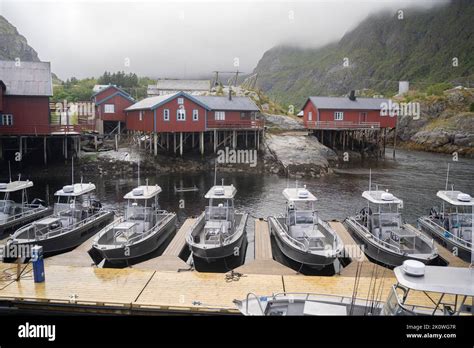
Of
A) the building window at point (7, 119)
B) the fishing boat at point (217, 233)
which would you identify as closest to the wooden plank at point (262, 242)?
the fishing boat at point (217, 233)

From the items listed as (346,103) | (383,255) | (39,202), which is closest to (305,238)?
(383,255)

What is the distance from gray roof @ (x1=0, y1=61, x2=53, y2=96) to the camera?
115ft

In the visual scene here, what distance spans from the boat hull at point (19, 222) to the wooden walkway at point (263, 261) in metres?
11.7

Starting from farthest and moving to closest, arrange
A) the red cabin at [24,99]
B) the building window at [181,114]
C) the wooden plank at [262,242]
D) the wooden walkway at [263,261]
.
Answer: the building window at [181,114] < the red cabin at [24,99] < the wooden plank at [262,242] < the wooden walkway at [263,261]

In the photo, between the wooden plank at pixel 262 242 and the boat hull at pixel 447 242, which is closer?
the boat hull at pixel 447 242

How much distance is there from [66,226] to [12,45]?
245ft

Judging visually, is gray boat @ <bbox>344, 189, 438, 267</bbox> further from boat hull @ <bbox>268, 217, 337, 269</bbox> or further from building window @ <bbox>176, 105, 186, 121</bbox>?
building window @ <bbox>176, 105, 186, 121</bbox>

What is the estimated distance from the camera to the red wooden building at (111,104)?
45.8 m

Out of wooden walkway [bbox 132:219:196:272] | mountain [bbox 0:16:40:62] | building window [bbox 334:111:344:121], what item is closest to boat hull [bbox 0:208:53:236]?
wooden walkway [bbox 132:219:196:272]

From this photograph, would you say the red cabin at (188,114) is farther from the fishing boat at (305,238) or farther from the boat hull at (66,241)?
the fishing boat at (305,238)

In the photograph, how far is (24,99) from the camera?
35188 mm

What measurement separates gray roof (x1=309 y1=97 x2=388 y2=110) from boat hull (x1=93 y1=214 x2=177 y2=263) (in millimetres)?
36490

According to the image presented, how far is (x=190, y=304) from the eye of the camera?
10.3 meters
